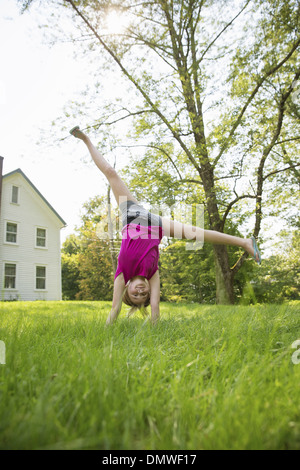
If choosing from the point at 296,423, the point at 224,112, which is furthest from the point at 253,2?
the point at 296,423


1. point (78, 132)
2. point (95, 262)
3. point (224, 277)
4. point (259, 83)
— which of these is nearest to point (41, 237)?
point (95, 262)

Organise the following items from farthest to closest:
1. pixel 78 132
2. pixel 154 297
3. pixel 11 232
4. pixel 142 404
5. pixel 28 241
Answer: pixel 28 241 → pixel 11 232 → pixel 78 132 → pixel 154 297 → pixel 142 404

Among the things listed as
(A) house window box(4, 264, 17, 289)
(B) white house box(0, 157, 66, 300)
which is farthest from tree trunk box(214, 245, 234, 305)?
(A) house window box(4, 264, 17, 289)

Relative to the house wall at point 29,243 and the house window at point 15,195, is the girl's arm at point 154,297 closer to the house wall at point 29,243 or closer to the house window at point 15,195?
the house wall at point 29,243

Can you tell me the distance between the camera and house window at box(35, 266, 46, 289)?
1984 centimetres

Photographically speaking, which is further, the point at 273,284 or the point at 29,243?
the point at 29,243

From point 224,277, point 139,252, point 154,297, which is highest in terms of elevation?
point 139,252

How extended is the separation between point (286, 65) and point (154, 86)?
4.13 m

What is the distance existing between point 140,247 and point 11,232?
17.5 metres

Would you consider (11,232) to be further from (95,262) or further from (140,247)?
(140,247)

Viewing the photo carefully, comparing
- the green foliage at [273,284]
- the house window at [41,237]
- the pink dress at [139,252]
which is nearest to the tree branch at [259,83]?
the pink dress at [139,252]

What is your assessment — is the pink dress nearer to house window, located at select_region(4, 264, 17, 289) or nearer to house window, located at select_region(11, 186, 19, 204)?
house window, located at select_region(4, 264, 17, 289)

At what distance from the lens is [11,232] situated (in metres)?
18.7
